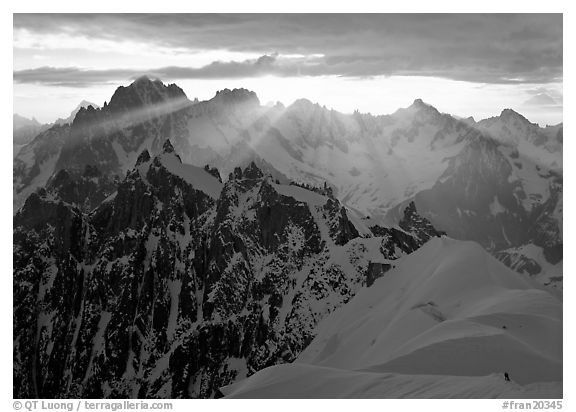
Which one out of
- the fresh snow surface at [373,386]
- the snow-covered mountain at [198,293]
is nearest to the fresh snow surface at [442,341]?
the fresh snow surface at [373,386]

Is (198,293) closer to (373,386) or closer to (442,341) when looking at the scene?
(442,341)

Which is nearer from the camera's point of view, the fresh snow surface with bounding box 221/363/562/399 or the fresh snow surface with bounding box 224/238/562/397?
the fresh snow surface with bounding box 221/363/562/399

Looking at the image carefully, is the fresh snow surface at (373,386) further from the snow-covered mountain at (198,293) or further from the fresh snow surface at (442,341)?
the snow-covered mountain at (198,293)

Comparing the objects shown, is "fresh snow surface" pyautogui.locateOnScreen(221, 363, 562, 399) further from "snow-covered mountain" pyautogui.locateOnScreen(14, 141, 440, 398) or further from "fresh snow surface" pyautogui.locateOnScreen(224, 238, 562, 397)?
"snow-covered mountain" pyautogui.locateOnScreen(14, 141, 440, 398)

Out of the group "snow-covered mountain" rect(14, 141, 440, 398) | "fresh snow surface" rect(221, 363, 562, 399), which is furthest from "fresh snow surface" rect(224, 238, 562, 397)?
"snow-covered mountain" rect(14, 141, 440, 398)

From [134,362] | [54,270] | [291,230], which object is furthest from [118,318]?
[291,230]

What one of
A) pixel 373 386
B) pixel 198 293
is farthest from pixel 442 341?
pixel 198 293

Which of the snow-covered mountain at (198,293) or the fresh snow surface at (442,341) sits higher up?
the fresh snow surface at (442,341)
